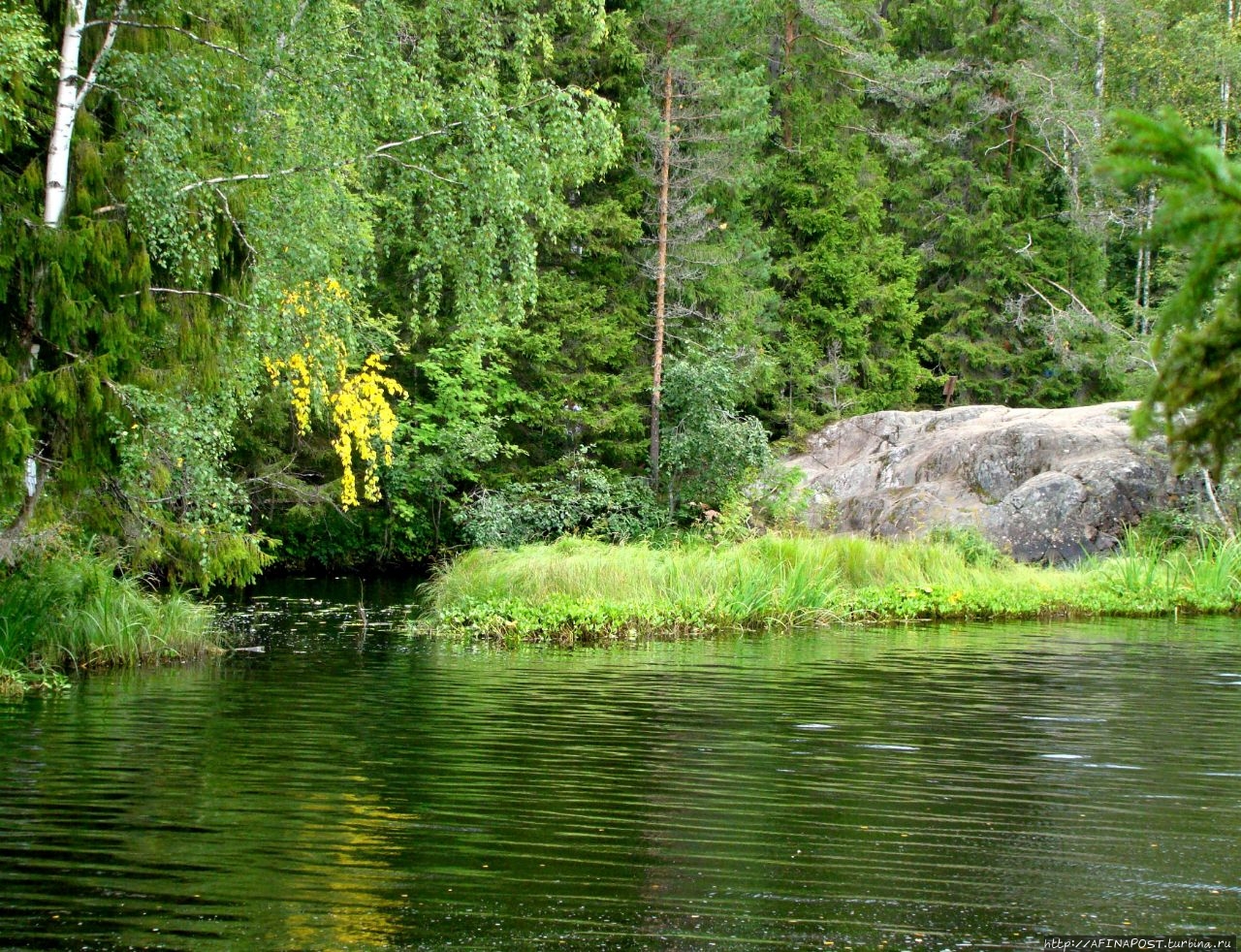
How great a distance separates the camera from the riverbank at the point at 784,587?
1584 cm

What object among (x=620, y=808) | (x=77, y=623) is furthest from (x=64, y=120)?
(x=620, y=808)

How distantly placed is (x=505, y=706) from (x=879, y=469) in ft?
53.1

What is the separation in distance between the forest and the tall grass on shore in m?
0.40

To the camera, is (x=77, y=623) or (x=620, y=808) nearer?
(x=620, y=808)

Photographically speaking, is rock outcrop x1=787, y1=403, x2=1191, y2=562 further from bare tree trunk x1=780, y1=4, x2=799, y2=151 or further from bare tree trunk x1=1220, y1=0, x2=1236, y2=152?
bare tree trunk x1=1220, y1=0, x2=1236, y2=152

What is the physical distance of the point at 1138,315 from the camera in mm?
30609

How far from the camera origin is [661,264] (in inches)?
1070

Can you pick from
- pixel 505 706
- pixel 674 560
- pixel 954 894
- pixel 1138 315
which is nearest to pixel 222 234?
pixel 505 706

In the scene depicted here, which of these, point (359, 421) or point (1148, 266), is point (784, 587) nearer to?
point (359, 421)

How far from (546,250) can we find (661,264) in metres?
2.68

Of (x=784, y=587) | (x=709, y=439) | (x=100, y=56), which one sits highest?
(x=100, y=56)

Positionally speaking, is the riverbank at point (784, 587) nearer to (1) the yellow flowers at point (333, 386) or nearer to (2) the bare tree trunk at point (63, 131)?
(1) the yellow flowers at point (333, 386)

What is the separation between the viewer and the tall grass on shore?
11.5m

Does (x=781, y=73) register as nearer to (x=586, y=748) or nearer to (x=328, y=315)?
(x=328, y=315)
